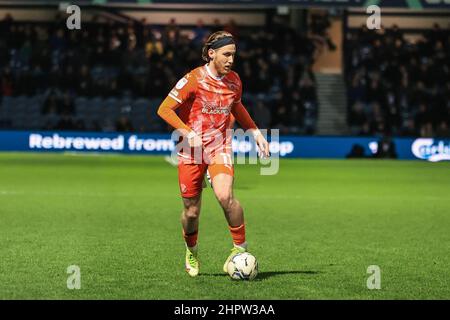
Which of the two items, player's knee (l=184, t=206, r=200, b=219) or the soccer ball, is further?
player's knee (l=184, t=206, r=200, b=219)

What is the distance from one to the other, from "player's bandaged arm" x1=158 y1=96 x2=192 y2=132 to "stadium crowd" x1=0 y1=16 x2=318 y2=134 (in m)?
19.0

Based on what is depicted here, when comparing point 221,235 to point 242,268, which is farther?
point 221,235

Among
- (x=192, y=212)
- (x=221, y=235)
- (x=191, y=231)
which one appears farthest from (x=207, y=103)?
(x=221, y=235)

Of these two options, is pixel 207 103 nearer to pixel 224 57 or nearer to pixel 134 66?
pixel 224 57

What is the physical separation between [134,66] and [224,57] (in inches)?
837

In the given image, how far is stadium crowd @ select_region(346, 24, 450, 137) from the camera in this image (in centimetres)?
2794

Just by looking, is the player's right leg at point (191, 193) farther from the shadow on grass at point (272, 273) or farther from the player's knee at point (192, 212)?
the shadow on grass at point (272, 273)

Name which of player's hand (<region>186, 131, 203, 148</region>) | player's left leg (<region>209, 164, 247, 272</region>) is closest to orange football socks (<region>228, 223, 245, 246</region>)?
player's left leg (<region>209, 164, 247, 272</region>)

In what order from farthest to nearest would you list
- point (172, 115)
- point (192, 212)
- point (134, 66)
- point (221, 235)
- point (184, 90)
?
point (134, 66), point (221, 235), point (192, 212), point (184, 90), point (172, 115)

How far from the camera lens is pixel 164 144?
2597cm

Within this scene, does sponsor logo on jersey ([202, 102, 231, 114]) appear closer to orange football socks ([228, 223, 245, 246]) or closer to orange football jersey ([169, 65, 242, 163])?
orange football jersey ([169, 65, 242, 163])

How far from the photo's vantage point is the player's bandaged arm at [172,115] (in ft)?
25.5

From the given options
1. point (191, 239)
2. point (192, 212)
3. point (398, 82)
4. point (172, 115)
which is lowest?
point (191, 239)
